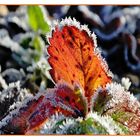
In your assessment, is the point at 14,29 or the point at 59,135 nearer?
the point at 59,135

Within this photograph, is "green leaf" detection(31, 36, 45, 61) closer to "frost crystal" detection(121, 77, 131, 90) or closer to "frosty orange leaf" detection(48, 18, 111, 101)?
"frosty orange leaf" detection(48, 18, 111, 101)

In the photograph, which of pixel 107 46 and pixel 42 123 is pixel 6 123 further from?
pixel 107 46

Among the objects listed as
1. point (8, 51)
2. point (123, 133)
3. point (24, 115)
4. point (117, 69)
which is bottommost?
point (123, 133)

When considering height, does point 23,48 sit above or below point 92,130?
above

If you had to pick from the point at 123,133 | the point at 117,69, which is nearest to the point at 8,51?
the point at 117,69

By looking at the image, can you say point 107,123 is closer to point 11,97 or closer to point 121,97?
point 121,97

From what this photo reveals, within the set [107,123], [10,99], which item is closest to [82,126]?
[107,123]
